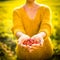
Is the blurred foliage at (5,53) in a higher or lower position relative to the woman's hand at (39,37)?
lower

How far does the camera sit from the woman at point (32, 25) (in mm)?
1013

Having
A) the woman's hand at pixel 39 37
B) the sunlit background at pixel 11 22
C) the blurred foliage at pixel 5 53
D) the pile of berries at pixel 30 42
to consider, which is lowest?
the blurred foliage at pixel 5 53

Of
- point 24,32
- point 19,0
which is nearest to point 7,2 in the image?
point 19,0

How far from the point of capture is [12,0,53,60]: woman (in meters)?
1.01

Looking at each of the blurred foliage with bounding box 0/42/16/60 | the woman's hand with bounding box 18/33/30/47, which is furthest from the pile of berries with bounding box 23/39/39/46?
the blurred foliage with bounding box 0/42/16/60

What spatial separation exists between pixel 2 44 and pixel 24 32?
0.95 ft

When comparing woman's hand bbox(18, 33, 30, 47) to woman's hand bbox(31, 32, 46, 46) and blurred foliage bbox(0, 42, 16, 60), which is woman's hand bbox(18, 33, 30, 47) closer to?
woman's hand bbox(31, 32, 46, 46)

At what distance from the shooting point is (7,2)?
1.33 metres

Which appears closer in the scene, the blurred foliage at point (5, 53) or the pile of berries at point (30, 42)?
the pile of berries at point (30, 42)

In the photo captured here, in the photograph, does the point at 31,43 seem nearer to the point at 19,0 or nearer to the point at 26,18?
the point at 26,18

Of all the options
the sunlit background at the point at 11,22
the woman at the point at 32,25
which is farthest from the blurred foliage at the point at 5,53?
the woman at the point at 32,25

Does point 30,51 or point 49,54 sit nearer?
point 30,51

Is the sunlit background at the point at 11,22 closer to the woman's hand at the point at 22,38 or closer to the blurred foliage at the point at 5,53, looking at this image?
the blurred foliage at the point at 5,53

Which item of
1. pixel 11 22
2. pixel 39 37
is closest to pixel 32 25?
pixel 39 37
